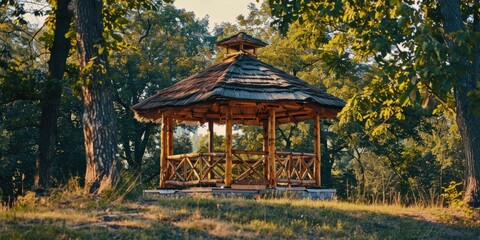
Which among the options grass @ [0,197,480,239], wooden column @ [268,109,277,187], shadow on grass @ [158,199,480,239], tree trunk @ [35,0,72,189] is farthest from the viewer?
wooden column @ [268,109,277,187]

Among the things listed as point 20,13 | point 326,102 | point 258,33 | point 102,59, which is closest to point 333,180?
point 258,33

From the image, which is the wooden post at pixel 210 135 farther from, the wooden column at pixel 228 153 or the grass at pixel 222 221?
the grass at pixel 222 221

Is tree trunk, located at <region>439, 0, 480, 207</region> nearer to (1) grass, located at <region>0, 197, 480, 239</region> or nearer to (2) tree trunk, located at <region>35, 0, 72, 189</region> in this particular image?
(1) grass, located at <region>0, 197, 480, 239</region>

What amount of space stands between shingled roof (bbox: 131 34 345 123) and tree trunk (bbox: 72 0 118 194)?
13.4 ft

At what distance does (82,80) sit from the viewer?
1296 cm

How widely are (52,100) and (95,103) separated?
13.4 ft

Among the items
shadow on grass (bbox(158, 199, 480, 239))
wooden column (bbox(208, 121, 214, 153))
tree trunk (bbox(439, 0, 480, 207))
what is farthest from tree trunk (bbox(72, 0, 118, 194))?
→ wooden column (bbox(208, 121, 214, 153))

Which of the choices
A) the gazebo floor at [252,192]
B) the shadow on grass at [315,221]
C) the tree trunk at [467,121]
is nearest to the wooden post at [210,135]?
the gazebo floor at [252,192]

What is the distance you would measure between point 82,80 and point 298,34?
8.00m

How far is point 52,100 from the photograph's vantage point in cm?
1661

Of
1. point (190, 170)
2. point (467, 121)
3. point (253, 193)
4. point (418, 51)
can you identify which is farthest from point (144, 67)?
point (418, 51)

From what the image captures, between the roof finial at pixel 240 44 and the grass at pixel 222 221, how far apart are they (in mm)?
8165

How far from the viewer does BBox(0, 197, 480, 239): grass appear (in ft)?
31.1

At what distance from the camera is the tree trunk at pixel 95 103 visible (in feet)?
41.7
